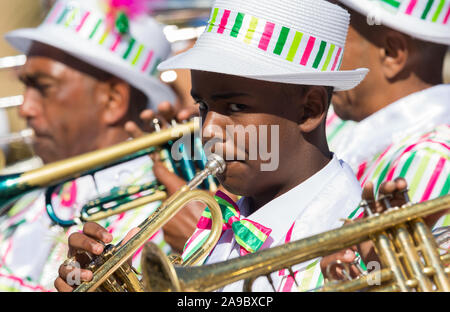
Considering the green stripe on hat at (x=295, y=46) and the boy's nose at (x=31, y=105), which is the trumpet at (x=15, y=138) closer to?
the boy's nose at (x=31, y=105)

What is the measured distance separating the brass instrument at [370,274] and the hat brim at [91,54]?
2557mm

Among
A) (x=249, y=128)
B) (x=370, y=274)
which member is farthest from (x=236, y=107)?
(x=370, y=274)

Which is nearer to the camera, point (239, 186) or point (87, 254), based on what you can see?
point (239, 186)

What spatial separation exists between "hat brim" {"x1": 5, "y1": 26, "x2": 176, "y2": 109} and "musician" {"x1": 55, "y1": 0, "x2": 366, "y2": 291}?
6.51ft

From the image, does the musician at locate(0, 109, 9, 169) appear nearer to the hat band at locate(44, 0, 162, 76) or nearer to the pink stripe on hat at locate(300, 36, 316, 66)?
the hat band at locate(44, 0, 162, 76)

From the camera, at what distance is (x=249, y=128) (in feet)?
6.77

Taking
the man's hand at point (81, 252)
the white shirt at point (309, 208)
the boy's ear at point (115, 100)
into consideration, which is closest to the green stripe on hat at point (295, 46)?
the white shirt at point (309, 208)

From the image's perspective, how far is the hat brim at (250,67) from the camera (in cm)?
203

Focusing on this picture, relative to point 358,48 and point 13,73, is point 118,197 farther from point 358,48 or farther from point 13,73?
point 13,73

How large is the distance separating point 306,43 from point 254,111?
26 cm

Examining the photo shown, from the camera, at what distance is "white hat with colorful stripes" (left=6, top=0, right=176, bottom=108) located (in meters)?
4.08

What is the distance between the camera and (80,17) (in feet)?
13.6
